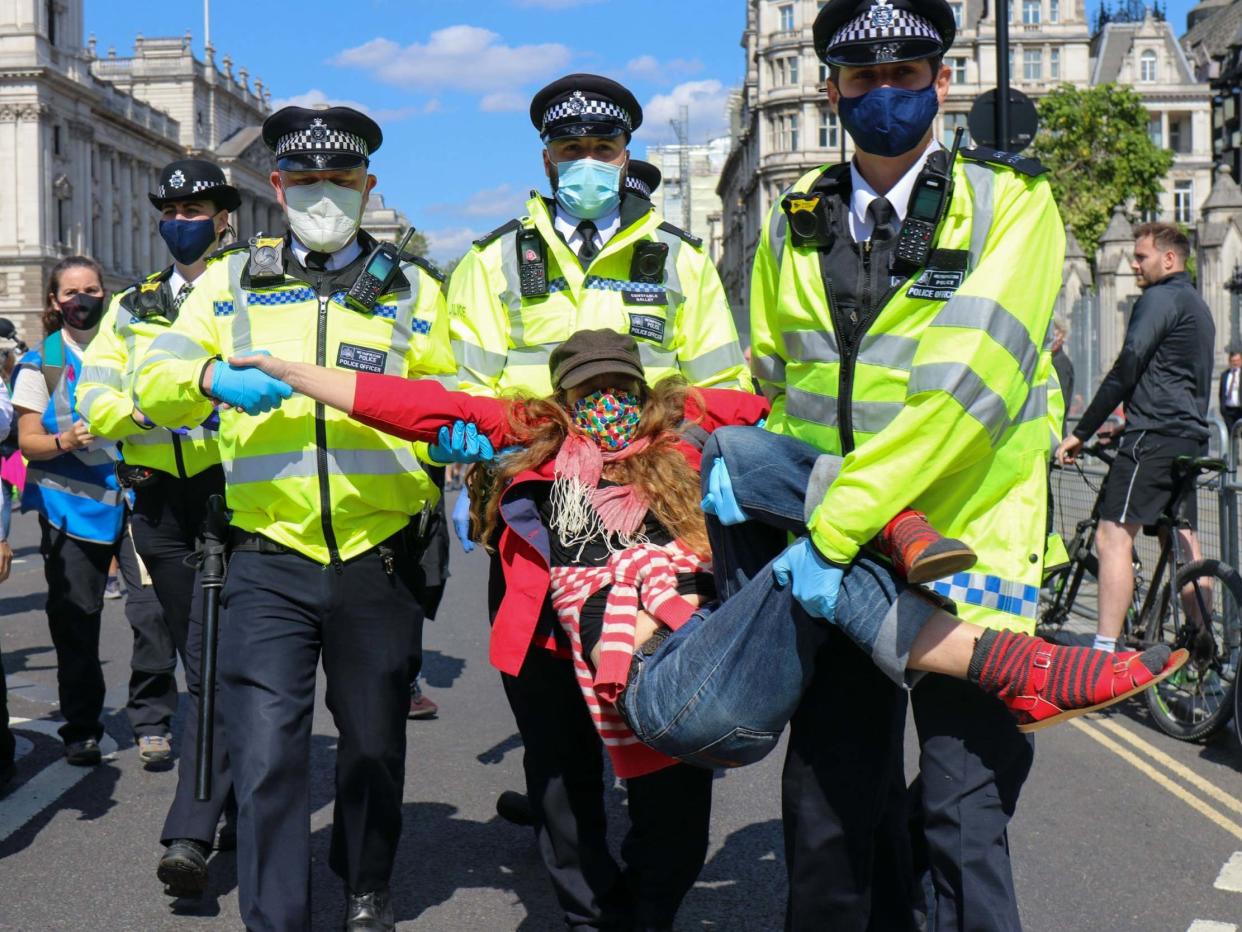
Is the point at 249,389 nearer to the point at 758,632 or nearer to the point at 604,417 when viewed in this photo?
the point at 604,417

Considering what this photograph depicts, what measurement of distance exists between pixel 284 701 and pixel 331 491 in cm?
61

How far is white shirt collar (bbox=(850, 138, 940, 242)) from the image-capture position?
3.26 m

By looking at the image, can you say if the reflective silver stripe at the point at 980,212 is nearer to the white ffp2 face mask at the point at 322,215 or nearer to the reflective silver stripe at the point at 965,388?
the reflective silver stripe at the point at 965,388

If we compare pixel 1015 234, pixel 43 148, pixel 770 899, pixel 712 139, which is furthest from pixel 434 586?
pixel 712 139

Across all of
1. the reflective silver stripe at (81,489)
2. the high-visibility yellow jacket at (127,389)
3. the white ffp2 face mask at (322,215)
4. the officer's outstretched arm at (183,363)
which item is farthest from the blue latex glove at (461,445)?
the reflective silver stripe at (81,489)

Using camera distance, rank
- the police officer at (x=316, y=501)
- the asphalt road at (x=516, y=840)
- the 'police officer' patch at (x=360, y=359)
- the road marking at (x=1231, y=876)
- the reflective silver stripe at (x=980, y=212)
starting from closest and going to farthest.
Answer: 1. the reflective silver stripe at (x=980, y=212)
2. the police officer at (x=316, y=501)
3. the 'police officer' patch at (x=360, y=359)
4. the asphalt road at (x=516, y=840)
5. the road marking at (x=1231, y=876)

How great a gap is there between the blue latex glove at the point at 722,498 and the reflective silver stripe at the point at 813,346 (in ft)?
1.02

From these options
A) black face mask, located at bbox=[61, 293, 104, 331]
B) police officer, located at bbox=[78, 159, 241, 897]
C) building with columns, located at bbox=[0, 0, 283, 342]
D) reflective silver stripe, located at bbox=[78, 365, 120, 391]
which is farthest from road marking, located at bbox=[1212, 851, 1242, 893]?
building with columns, located at bbox=[0, 0, 283, 342]

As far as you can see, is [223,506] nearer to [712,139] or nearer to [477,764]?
[477,764]

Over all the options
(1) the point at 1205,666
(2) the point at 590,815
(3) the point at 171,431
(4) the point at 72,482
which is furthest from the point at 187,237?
(1) the point at 1205,666

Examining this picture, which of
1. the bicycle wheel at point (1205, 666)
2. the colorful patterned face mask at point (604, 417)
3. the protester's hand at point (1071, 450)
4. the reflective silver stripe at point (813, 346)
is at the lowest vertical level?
the bicycle wheel at point (1205, 666)

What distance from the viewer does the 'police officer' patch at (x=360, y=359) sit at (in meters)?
4.34

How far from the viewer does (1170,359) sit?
734 centimetres

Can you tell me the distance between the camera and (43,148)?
261ft
